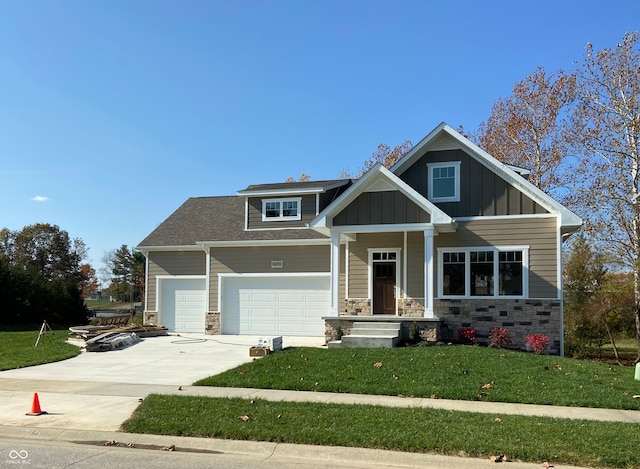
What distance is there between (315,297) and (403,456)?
48.2ft

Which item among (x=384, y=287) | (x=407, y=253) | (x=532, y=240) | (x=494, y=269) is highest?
(x=532, y=240)

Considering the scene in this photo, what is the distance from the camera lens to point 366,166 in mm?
39406

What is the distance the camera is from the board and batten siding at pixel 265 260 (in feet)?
70.5

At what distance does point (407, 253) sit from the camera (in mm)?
19125

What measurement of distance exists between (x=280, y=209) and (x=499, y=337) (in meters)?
10.1

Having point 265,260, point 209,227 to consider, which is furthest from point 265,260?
point 209,227

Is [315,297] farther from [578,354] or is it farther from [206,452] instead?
[206,452]

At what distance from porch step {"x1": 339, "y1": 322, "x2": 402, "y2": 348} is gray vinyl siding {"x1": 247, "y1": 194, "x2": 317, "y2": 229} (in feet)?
20.5

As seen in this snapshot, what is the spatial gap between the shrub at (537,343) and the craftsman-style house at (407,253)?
55 centimetres

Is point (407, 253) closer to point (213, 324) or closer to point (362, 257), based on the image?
point (362, 257)

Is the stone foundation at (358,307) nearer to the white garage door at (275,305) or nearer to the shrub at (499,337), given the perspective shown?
the white garage door at (275,305)

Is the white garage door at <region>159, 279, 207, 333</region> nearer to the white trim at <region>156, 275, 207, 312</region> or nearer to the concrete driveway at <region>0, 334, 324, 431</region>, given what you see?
the white trim at <region>156, 275, 207, 312</region>

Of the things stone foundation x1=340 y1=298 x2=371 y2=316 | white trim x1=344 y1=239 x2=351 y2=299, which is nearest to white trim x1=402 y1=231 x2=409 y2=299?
stone foundation x1=340 y1=298 x2=371 y2=316

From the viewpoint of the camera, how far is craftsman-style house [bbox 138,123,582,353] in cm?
1755
